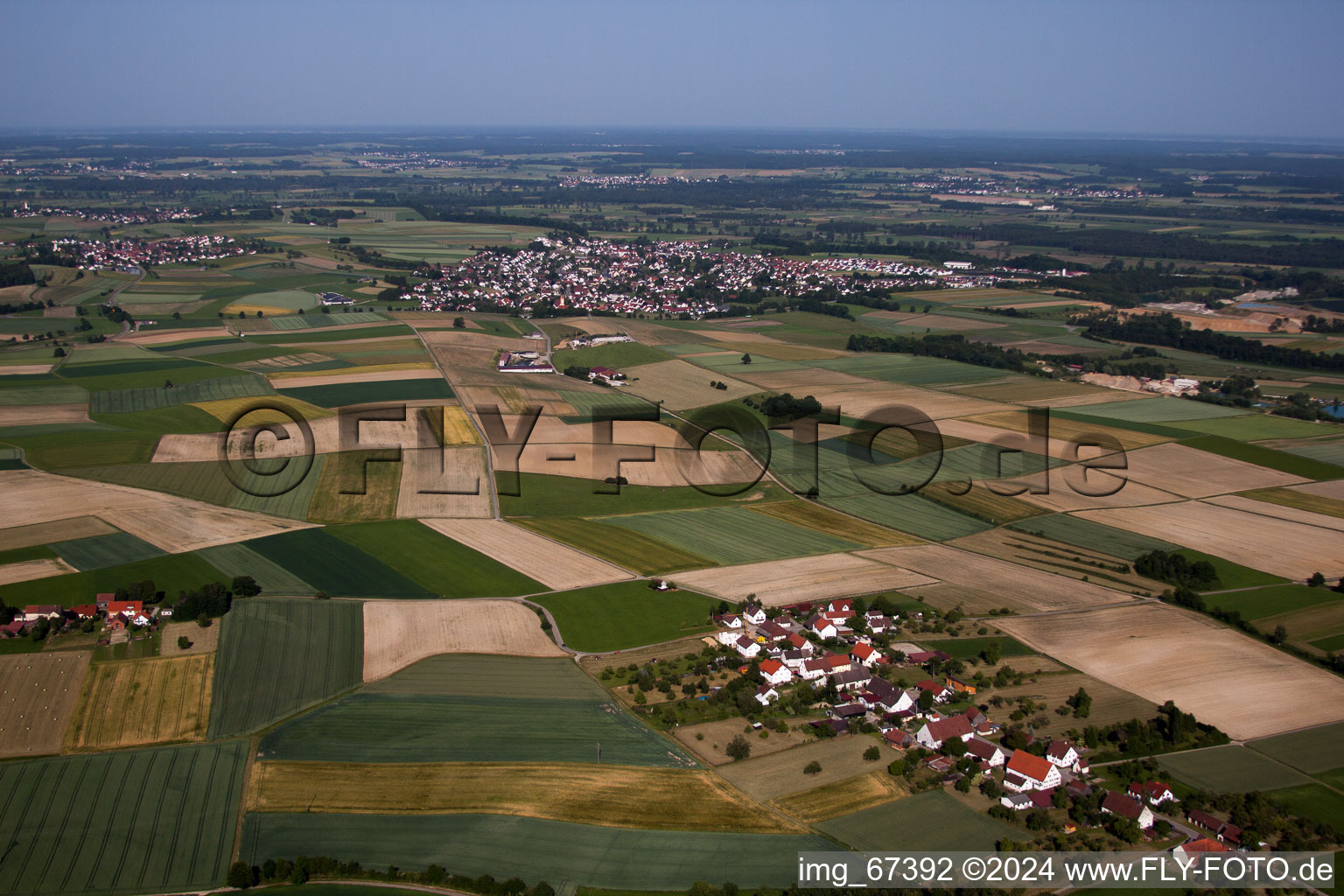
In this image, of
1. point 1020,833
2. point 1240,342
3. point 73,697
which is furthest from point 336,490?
point 1240,342

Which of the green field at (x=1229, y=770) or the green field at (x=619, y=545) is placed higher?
the green field at (x=619, y=545)

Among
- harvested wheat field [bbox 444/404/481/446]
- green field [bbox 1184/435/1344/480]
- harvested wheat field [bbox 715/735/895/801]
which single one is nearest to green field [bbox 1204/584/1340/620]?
green field [bbox 1184/435/1344/480]

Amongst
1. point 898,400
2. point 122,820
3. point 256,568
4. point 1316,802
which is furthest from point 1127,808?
point 898,400

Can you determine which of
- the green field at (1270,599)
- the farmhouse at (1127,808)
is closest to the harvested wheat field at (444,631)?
the farmhouse at (1127,808)

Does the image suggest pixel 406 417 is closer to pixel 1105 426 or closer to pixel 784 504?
pixel 784 504

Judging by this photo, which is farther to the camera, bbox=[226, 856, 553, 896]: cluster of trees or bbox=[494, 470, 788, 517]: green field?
bbox=[494, 470, 788, 517]: green field

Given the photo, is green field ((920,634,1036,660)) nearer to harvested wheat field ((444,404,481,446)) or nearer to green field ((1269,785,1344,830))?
green field ((1269,785,1344,830))

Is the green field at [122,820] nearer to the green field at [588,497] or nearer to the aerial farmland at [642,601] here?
the aerial farmland at [642,601]
